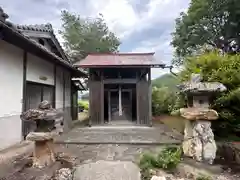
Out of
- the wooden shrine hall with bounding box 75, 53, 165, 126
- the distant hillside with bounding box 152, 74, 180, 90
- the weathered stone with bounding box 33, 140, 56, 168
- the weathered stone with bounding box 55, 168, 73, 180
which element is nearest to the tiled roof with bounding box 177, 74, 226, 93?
the distant hillside with bounding box 152, 74, 180, 90

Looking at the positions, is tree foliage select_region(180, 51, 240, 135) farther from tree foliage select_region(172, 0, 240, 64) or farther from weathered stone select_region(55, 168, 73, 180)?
tree foliage select_region(172, 0, 240, 64)

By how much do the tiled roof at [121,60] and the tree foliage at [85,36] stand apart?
783 centimetres

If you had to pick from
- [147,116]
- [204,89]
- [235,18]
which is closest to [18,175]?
[204,89]

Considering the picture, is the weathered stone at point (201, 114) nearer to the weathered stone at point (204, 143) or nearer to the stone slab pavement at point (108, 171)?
the weathered stone at point (204, 143)

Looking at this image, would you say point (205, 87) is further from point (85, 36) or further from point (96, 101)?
point (85, 36)

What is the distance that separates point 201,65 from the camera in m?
5.76

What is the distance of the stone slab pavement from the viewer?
3301 millimetres

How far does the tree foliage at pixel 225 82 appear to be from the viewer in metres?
4.91

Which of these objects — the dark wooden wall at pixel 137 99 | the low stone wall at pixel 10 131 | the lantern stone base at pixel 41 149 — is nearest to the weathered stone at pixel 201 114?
the lantern stone base at pixel 41 149

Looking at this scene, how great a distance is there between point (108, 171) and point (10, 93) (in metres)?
3.63

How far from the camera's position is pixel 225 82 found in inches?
198

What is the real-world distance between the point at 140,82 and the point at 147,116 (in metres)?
1.68

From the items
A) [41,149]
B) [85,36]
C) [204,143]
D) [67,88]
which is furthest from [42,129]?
[85,36]

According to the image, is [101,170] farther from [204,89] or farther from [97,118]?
[97,118]
